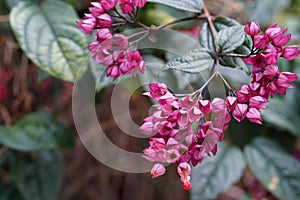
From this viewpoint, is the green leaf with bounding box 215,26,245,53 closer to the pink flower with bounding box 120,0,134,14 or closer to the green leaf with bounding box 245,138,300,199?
the pink flower with bounding box 120,0,134,14

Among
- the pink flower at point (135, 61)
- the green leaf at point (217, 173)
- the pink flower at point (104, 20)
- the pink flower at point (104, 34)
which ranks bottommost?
the green leaf at point (217, 173)

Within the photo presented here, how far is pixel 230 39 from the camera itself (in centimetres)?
66

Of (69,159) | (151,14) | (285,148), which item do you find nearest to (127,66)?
(151,14)

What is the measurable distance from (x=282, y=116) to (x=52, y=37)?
55 centimetres

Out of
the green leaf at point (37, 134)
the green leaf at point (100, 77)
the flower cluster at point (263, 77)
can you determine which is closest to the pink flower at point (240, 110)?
the flower cluster at point (263, 77)

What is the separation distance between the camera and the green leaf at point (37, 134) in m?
0.98

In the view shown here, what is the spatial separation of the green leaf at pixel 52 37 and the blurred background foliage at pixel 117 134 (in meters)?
0.05

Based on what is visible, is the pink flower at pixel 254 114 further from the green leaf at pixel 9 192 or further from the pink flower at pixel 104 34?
the green leaf at pixel 9 192

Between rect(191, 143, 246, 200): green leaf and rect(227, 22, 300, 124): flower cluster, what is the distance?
37 centimetres

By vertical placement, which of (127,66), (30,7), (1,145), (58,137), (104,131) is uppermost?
(127,66)

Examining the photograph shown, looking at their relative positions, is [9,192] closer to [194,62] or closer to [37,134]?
[37,134]

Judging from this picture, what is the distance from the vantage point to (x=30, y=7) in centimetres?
96

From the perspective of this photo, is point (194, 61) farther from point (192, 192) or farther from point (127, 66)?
point (192, 192)

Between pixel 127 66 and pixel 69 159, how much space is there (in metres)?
0.97
